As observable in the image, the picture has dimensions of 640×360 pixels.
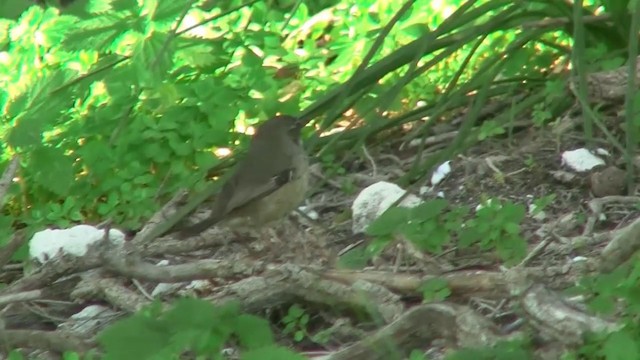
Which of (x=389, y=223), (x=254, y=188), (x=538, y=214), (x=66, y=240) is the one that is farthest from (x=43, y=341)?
(x=538, y=214)

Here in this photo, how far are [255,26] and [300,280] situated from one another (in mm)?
2929

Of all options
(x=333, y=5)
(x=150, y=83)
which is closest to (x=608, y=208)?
(x=150, y=83)

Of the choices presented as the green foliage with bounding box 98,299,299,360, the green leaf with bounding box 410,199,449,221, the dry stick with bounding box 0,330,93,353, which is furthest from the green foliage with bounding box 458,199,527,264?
the dry stick with bounding box 0,330,93,353

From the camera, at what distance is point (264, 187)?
4.96 m

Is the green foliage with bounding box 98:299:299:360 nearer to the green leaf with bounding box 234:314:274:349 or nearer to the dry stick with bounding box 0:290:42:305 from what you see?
the green leaf with bounding box 234:314:274:349

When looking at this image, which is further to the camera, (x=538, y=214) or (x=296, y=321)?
(x=538, y=214)

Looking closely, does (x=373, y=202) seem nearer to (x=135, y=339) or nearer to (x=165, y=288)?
(x=165, y=288)

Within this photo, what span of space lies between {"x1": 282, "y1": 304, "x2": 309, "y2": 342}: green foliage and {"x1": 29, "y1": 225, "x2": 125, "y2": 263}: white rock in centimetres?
106

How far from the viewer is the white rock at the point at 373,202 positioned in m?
4.85

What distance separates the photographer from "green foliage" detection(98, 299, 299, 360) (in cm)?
315

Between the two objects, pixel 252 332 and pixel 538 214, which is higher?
pixel 252 332

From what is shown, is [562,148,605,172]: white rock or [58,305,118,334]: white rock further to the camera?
[562,148,605,172]: white rock

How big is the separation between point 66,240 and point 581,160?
6.40ft

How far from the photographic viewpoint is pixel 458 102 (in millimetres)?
5465
